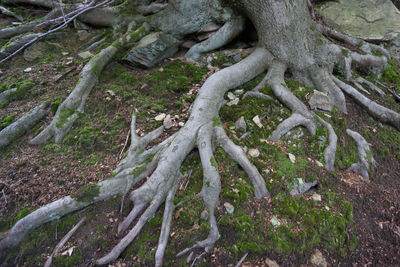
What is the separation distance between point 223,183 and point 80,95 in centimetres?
290

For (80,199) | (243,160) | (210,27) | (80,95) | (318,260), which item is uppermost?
(210,27)

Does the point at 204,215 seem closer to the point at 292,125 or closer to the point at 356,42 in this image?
the point at 292,125

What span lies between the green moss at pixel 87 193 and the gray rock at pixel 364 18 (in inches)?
302

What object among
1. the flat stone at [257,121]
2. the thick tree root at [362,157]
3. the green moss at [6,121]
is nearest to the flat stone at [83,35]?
the green moss at [6,121]

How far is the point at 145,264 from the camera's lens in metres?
2.27

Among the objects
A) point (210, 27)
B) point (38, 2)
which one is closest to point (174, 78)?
point (210, 27)

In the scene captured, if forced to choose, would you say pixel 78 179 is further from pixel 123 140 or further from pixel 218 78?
pixel 218 78

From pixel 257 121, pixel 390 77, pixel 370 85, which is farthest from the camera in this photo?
pixel 390 77

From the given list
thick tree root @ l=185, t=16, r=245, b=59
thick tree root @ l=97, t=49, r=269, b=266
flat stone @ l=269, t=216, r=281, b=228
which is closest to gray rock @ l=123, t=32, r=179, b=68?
thick tree root @ l=185, t=16, r=245, b=59

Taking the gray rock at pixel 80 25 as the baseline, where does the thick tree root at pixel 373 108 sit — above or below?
below

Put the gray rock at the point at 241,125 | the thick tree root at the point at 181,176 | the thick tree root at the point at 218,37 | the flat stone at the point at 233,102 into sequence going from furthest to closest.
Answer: the thick tree root at the point at 218,37
the flat stone at the point at 233,102
the gray rock at the point at 241,125
the thick tree root at the point at 181,176

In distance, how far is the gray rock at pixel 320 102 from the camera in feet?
13.1

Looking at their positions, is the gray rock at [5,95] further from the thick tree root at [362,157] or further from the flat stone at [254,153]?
the thick tree root at [362,157]

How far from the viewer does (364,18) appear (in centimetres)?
697
